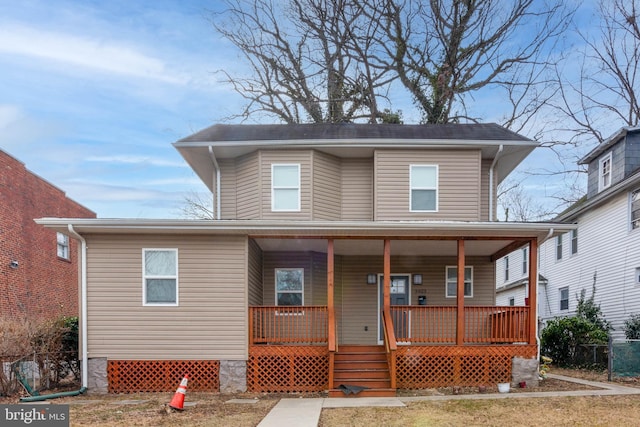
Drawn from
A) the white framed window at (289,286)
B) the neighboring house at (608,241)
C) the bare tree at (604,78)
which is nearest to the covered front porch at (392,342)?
Result: the white framed window at (289,286)

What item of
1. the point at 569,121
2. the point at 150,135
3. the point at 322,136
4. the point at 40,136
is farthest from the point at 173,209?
the point at 569,121

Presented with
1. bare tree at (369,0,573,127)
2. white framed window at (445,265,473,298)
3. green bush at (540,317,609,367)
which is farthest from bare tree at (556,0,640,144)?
white framed window at (445,265,473,298)

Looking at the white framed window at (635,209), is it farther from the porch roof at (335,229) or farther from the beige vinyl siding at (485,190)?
the porch roof at (335,229)

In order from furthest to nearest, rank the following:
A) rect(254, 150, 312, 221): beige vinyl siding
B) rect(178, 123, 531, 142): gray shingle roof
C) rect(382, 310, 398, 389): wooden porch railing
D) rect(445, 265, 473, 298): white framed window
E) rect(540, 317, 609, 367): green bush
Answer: rect(540, 317, 609, 367): green bush
rect(445, 265, 473, 298): white framed window
rect(178, 123, 531, 142): gray shingle roof
rect(254, 150, 312, 221): beige vinyl siding
rect(382, 310, 398, 389): wooden porch railing

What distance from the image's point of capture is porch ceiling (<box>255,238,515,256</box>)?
10547 millimetres

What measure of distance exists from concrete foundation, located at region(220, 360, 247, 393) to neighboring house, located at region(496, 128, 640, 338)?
11795 millimetres

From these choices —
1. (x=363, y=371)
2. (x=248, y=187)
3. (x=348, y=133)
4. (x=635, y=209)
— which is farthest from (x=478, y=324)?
(x=635, y=209)

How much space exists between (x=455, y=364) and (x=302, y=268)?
175 inches

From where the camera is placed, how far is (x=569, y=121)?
77.2ft

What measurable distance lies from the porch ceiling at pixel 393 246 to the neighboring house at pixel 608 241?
17.8 feet

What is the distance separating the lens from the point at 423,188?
11578mm

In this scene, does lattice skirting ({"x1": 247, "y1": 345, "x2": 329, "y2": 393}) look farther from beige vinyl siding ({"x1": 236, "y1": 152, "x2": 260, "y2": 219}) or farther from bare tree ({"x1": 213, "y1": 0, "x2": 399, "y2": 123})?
bare tree ({"x1": 213, "y1": 0, "x2": 399, "y2": 123})

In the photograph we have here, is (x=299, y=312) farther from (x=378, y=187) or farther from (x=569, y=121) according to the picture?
(x=569, y=121)

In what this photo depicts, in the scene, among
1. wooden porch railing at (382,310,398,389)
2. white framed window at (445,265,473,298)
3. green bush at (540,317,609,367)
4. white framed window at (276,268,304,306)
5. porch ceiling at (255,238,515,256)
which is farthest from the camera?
green bush at (540,317,609,367)
